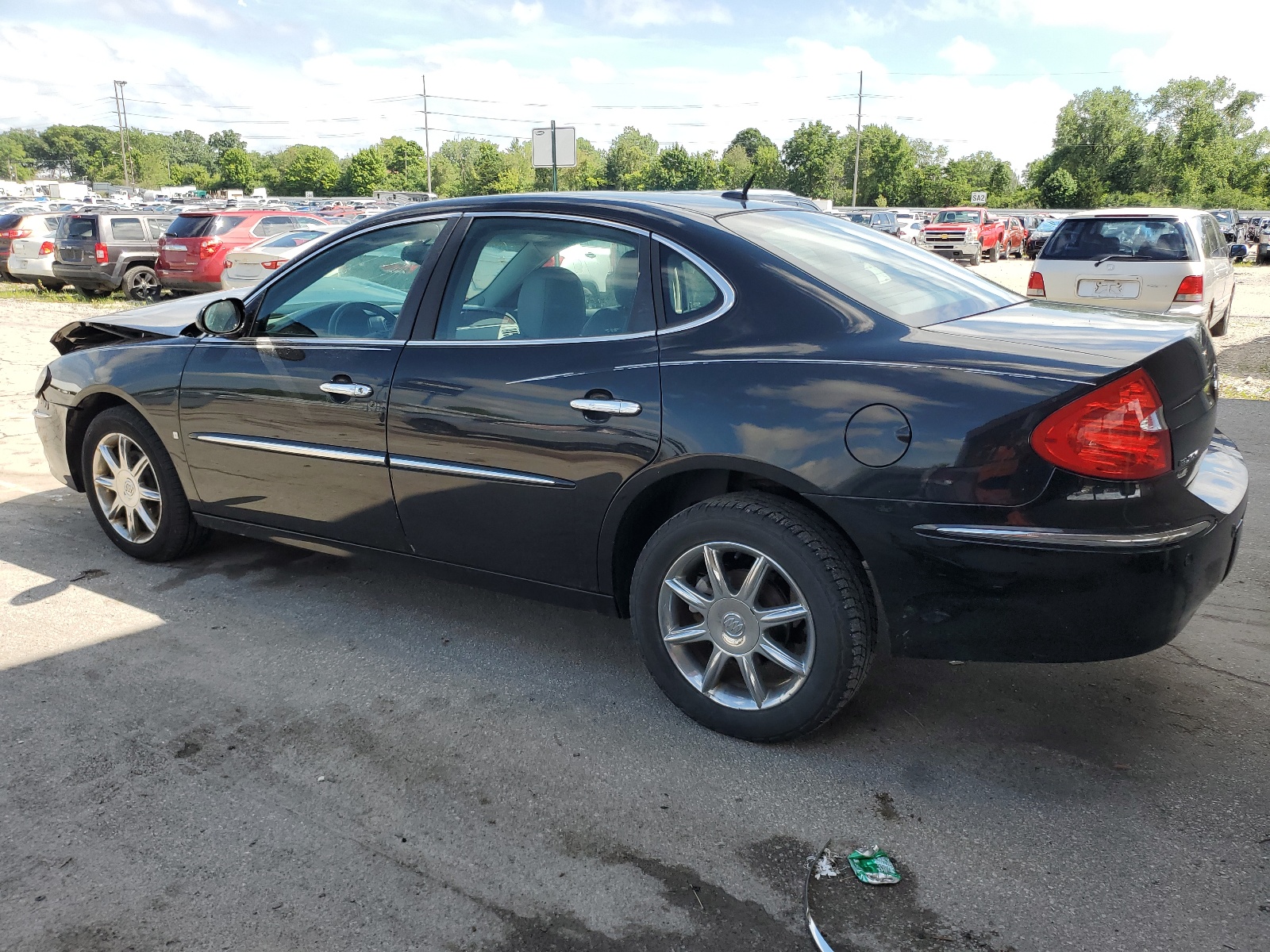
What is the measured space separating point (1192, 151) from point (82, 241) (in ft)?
266

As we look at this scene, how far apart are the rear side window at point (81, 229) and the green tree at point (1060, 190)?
6871 cm

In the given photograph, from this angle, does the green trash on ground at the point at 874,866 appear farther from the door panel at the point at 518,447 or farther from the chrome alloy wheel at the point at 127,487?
the chrome alloy wheel at the point at 127,487

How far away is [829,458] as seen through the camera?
271 cm

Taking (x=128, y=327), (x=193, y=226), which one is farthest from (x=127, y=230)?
(x=128, y=327)

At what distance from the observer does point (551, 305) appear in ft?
11.0

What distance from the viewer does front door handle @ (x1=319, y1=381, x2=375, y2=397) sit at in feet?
11.8

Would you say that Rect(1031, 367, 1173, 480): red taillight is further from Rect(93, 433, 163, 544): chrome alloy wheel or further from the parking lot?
Rect(93, 433, 163, 544): chrome alloy wheel

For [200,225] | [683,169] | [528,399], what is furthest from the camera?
[683,169]

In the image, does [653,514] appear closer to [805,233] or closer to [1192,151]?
[805,233]

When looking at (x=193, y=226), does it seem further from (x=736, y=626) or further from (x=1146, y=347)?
(x=1146, y=347)

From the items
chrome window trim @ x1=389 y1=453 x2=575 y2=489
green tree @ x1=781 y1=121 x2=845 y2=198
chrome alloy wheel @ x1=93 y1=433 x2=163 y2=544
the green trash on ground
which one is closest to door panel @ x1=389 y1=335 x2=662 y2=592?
chrome window trim @ x1=389 y1=453 x2=575 y2=489

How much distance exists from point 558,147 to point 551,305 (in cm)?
1505

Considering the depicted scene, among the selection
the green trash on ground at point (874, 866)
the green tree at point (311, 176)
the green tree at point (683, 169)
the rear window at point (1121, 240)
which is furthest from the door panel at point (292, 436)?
the green tree at point (311, 176)

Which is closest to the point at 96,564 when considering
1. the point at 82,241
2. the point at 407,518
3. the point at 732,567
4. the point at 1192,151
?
the point at 407,518
